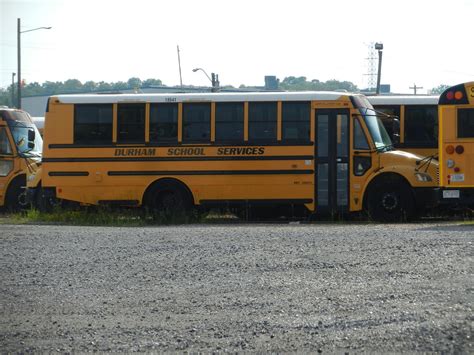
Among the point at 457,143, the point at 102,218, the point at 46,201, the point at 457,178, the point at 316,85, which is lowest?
the point at 102,218

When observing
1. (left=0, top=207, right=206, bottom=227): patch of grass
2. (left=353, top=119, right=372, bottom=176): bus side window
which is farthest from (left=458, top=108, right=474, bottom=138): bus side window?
(left=0, top=207, right=206, bottom=227): patch of grass

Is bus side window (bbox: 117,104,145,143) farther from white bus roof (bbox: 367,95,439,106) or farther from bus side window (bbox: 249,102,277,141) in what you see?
white bus roof (bbox: 367,95,439,106)

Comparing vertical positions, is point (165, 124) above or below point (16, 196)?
above

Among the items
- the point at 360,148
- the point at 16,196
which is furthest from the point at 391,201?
A: the point at 16,196

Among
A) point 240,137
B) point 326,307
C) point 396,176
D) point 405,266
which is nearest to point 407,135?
point 396,176

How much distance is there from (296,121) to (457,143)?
3.61m

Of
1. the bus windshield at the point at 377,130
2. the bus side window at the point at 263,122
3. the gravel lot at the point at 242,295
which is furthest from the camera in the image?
the bus side window at the point at 263,122

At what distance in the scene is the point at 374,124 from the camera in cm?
2109

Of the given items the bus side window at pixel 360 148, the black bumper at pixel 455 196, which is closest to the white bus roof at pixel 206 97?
the bus side window at pixel 360 148

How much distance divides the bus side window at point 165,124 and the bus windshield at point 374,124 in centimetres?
414

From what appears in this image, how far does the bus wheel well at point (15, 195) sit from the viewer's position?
25766 mm

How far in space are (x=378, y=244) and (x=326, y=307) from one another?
15.2 feet

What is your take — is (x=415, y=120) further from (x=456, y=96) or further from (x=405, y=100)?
(x=456, y=96)

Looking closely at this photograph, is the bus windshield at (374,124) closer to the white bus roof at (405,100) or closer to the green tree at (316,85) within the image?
the white bus roof at (405,100)
